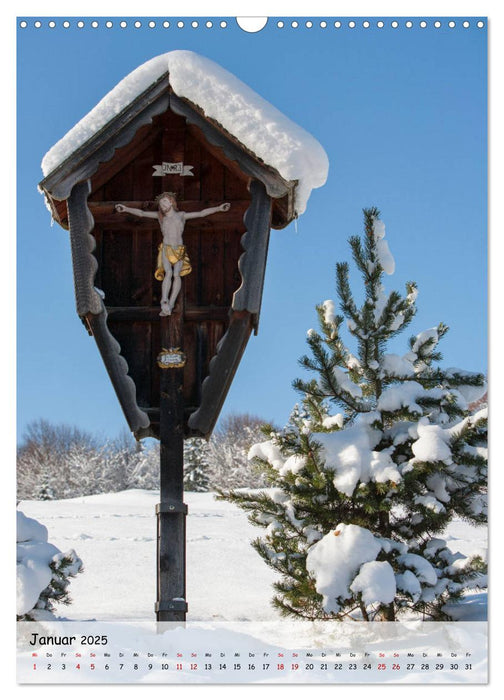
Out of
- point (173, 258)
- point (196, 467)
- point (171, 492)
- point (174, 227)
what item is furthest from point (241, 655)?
point (196, 467)

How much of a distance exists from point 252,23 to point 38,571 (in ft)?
11.2

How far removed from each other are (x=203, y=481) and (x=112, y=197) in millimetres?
11877

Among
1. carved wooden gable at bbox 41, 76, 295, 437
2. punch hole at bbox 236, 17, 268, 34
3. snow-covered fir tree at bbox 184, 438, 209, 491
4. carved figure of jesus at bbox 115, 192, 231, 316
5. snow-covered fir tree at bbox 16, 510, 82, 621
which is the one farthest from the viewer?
snow-covered fir tree at bbox 184, 438, 209, 491

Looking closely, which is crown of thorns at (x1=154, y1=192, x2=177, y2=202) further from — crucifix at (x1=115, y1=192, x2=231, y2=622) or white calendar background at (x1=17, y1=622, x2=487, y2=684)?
white calendar background at (x1=17, y1=622, x2=487, y2=684)

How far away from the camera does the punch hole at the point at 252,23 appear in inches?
200

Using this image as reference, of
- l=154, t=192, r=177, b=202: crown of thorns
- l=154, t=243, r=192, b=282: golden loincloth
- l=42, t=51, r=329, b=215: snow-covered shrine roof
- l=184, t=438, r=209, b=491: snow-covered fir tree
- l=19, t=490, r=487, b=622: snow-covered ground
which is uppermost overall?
l=42, t=51, r=329, b=215: snow-covered shrine roof

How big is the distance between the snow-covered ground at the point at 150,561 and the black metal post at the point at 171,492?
2.64ft

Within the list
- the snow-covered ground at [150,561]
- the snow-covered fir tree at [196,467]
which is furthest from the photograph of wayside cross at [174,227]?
the snow-covered fir tree at [196,467]

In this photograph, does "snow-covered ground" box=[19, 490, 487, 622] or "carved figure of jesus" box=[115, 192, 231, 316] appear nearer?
"carved figure of jesus" box=[115, 192, 231, 316]

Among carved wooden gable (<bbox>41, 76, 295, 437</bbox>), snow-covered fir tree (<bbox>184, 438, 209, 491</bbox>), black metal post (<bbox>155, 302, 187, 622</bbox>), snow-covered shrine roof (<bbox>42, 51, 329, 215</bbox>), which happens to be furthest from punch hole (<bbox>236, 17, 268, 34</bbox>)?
snow-covered fir tree (<bbox>184, 438, 209, 491</bbox>)

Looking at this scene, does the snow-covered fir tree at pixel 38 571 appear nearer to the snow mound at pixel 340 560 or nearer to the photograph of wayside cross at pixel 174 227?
the photograph of wayside cross at pixel 174 227

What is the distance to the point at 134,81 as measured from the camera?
5922mm

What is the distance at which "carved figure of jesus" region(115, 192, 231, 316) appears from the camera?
6.12 metres

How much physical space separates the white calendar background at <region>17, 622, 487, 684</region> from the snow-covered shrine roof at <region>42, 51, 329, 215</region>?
Result: 2807 mm
